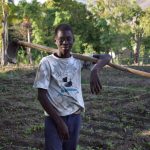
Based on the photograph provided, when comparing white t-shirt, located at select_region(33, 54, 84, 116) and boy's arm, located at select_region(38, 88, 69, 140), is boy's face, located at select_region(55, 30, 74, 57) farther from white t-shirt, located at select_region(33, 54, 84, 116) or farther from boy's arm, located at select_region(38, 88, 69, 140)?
boy's arm, located at select_region(38, 88, 69, 140)

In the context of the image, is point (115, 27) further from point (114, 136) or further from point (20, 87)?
point (114, 136)

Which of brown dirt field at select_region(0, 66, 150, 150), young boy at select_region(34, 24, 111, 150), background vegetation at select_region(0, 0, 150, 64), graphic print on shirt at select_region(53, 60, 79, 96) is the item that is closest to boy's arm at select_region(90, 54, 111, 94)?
young boy at select_region(34, 24, 111, 150)

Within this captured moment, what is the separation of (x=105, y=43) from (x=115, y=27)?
60.5 inches

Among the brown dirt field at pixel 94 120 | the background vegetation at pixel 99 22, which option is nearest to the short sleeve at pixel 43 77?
the brown dirt field at pixel 94 120

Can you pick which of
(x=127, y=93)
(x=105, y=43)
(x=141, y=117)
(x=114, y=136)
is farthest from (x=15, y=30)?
(x=114, y=136)

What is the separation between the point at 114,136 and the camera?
22.1ft

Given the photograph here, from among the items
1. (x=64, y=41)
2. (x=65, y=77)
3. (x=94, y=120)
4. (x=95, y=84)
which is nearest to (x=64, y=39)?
(x=64, y=41)

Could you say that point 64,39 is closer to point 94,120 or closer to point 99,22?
point 94,120

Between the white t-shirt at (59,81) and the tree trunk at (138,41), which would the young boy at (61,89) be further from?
the tree trunk at (138,41)

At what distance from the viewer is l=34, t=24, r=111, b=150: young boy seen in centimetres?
298

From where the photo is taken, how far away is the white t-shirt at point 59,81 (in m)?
3.02

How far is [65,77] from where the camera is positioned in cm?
306

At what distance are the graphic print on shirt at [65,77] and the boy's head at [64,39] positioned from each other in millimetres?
95

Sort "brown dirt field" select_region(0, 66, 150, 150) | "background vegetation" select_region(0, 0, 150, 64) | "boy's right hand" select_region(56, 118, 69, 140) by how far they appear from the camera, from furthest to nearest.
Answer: "background vegetation" select_region(0, 0, 150, 64) → "brown dirt field" select_region(0, 66, 150, 150) → "boy's right hand" select_region(56, 118, 69, 140)
